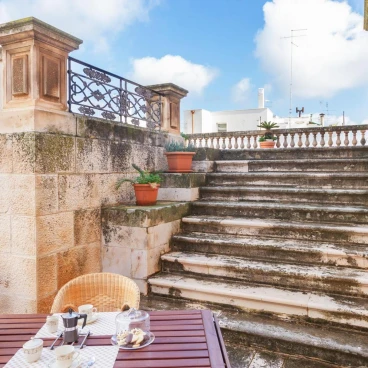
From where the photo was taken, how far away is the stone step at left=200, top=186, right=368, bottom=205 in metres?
4.16

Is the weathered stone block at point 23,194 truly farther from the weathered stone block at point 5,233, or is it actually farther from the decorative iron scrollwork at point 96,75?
the decorative iron scrollwork at point 96,75

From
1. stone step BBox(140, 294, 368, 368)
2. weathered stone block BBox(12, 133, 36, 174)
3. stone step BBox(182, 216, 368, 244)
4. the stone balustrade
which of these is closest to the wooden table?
stone step BBox(140, 294, 368, 368)

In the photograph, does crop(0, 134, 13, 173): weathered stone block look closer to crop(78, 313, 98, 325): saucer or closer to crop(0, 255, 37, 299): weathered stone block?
crop(0, 255, 37, 299): weathered stone block

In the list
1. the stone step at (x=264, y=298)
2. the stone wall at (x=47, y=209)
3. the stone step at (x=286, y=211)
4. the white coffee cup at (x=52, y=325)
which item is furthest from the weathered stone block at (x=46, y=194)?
the stone step at (x=286, y=211)

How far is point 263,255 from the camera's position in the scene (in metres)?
3.57

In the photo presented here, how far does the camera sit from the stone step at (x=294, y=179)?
14.7 ft

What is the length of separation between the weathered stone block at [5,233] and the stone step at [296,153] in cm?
387

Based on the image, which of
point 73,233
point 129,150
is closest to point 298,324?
point 73,233

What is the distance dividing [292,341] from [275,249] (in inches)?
43.1

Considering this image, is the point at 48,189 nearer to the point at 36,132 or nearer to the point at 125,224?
the point at 36,132

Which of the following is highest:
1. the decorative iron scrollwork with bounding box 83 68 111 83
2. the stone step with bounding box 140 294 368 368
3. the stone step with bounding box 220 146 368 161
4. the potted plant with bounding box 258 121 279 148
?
the decorative iron scrollwork with bounding box 83 68 111 83

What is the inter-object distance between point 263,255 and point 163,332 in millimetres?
2127

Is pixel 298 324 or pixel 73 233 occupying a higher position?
pixel 73 233

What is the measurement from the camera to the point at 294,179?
15.8 feet
